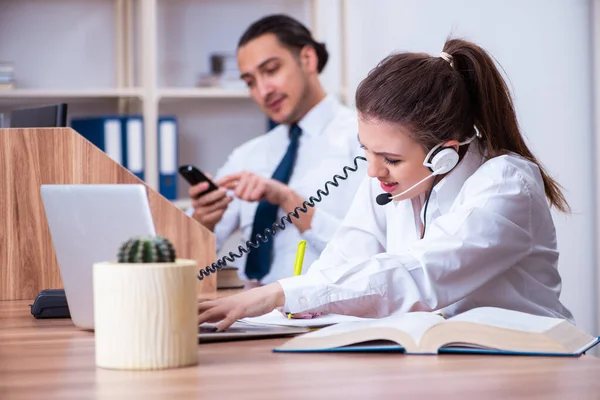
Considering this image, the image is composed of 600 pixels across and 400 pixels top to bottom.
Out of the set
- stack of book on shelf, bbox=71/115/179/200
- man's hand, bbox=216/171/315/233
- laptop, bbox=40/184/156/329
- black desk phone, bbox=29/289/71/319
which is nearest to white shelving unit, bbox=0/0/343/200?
stack of book on shelf, bbox=71/115/179/200

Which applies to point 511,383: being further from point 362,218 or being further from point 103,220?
point 362,218

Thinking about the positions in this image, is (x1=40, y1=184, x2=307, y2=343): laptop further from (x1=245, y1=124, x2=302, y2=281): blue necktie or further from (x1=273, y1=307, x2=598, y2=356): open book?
(x1=245, y1=124, x2=302, y2=281): blue necktie

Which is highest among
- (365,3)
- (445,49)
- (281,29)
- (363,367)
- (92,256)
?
(365,3)

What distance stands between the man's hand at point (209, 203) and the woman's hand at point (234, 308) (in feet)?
Result: 4.25

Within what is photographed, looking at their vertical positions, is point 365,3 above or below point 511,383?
above

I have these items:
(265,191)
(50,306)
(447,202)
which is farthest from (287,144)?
(50,306)

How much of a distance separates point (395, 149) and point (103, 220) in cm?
55

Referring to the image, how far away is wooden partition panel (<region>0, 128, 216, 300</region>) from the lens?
71.2 inches

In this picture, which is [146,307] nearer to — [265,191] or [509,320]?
[509,320]

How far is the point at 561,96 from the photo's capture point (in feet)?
11.1

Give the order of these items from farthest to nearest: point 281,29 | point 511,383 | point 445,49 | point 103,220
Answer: point 281,29
point 445,49
point 103,220
point 511,383

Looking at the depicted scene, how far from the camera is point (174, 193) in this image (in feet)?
12.3

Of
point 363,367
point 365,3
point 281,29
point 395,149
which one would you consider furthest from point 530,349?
point 365,3

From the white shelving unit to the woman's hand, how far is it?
2.49 metres
